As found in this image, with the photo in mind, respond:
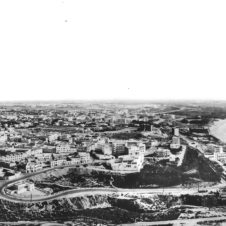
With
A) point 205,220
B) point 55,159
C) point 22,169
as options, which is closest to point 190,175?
point 205,220

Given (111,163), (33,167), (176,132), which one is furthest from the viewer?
(176,132)

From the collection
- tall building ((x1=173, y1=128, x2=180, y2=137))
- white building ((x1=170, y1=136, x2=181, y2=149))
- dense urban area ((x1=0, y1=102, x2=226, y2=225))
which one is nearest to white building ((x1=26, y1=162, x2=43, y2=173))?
dense urban area ((x1=0, y1=102, x2=226, y2=225))

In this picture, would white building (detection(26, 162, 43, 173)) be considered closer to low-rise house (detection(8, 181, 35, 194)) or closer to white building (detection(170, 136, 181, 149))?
low-rise house (detection(8, 181, 35, 194))

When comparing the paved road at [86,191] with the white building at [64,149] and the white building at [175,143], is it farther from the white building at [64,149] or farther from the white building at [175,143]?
the white building at [175,143]

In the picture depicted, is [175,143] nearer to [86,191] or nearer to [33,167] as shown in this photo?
[86,191]

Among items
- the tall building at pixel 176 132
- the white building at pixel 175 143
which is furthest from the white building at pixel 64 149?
the tall building at pixel 176 132

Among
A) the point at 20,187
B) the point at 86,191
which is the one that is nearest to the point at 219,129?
the point at 86,191

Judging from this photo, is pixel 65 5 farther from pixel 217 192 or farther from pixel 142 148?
pixel 217 192
